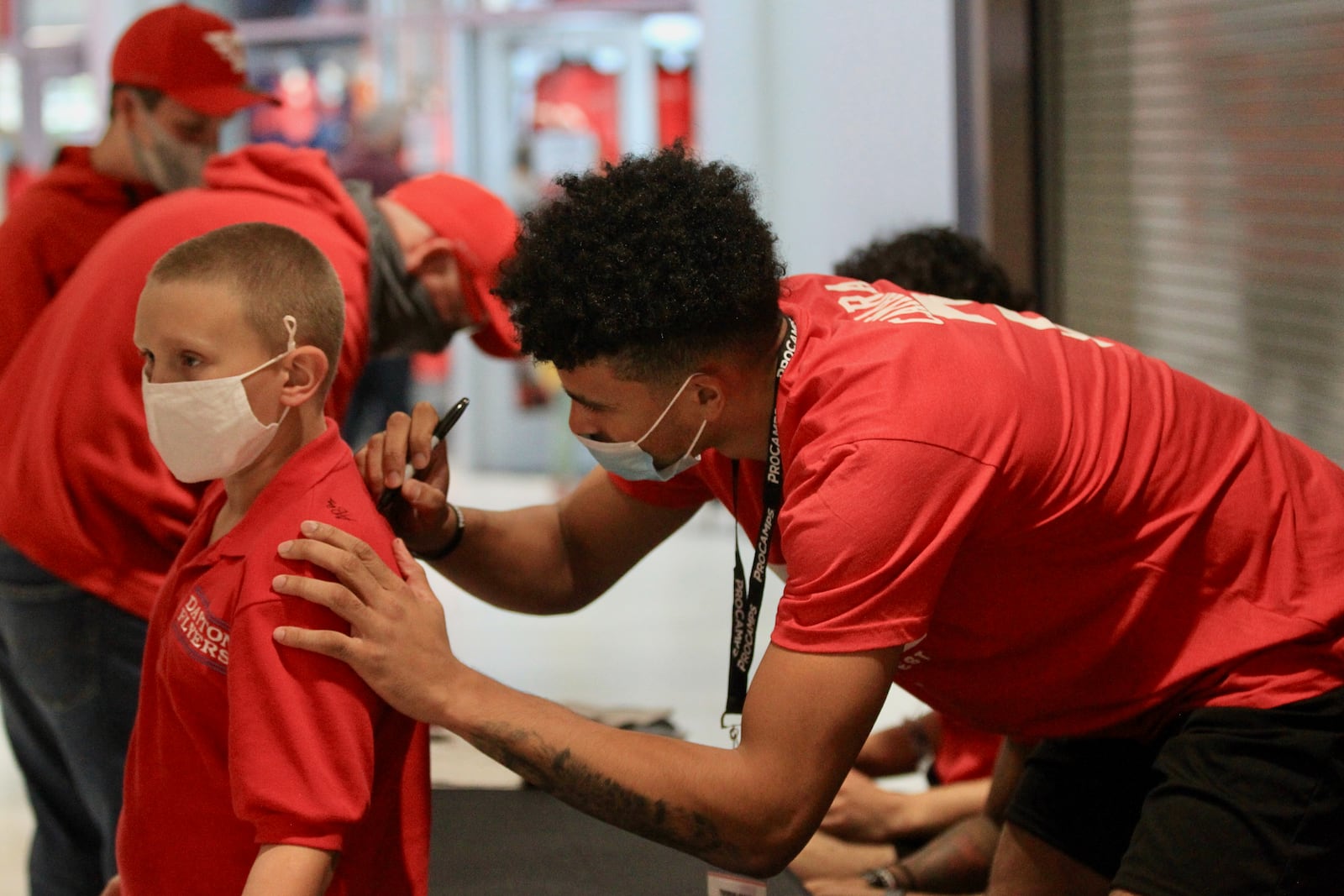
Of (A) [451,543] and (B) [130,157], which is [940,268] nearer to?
(A) [451,543]

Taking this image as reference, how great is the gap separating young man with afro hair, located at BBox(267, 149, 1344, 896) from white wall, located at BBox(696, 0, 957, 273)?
160cm

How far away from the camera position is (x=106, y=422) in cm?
198

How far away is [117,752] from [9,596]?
284 mm

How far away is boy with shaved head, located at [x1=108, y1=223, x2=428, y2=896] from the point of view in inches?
51.2

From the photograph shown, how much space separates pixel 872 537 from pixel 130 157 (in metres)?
1.69

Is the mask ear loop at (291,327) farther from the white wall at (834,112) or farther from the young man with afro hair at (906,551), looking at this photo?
the white wall at (834,112)

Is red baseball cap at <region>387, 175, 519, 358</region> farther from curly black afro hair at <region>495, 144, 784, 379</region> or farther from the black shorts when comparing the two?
the black shorts

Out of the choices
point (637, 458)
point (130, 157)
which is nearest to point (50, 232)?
point (130, 157)

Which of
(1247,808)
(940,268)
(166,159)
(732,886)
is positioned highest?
(166,159)

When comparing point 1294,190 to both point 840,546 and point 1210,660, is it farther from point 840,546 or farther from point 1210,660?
point 840,546

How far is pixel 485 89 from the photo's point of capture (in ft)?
25.6

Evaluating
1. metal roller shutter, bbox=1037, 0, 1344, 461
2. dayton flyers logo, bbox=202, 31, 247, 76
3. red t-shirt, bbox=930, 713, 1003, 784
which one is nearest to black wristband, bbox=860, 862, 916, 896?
red t-shirt, bbox=930, 713, 1003, 784

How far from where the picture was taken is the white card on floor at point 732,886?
1.59m

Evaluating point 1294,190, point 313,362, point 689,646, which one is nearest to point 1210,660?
point 313,362
